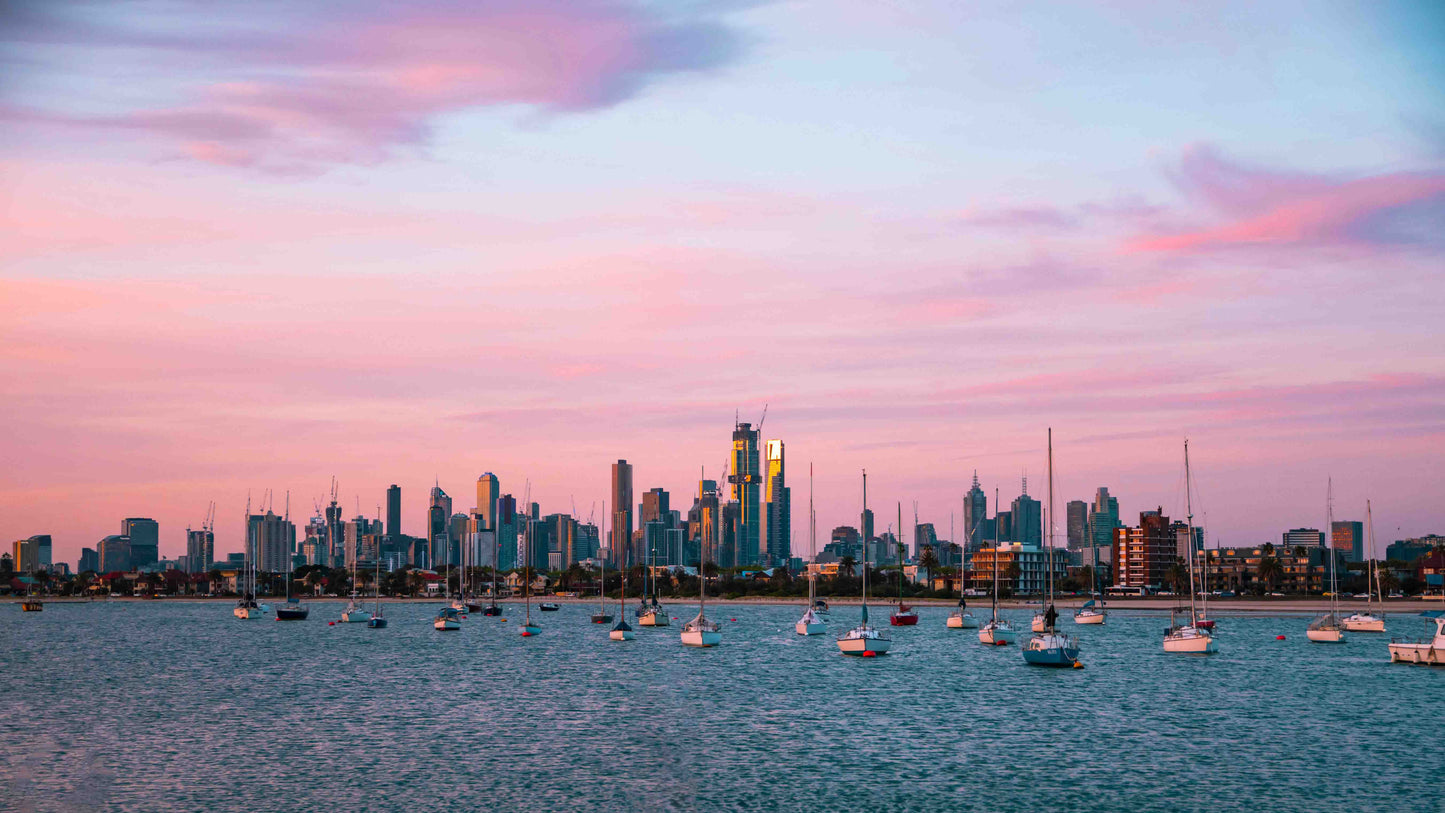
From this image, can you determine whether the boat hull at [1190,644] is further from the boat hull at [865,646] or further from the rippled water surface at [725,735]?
the boat hull at [865,646]

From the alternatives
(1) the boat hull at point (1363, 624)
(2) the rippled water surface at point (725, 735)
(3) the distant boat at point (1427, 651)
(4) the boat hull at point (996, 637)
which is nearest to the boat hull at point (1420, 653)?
(3) the distant boat at point (1427, 651)

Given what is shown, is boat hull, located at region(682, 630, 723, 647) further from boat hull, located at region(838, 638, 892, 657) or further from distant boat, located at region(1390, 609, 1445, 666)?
distant boat, located at region(1390, 609, 1445, 666)

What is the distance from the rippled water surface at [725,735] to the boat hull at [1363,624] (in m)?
49.3

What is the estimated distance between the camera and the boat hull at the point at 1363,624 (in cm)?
18738

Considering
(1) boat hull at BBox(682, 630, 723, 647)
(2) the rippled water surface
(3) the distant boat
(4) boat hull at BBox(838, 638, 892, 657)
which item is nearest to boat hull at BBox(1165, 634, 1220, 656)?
(2) the rippled water surface

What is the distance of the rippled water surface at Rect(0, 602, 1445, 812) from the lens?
2279 inches

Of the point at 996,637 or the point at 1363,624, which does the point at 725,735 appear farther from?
the point at 1363,624

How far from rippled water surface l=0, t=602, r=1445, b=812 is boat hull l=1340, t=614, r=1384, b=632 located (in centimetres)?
4930

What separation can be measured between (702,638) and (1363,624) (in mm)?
99455

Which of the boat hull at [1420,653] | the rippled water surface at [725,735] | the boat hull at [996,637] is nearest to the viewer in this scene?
the rippled water surface at [725,735]

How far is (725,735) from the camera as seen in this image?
257 feet

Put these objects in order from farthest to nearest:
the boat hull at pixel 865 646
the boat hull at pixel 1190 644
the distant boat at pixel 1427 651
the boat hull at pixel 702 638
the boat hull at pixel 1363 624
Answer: the boat hull at pixel 1363 624
the boat hull at pixel 702 638
the boat hull at pixel 1190 644
the boat hull at pixel 865 646
the distant boat at pixel 1427 651

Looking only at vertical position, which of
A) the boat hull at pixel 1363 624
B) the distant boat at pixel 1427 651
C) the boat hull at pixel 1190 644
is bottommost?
the boat hull at pixel 1363 624

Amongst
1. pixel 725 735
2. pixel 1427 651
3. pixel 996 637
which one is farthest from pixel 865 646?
pixel 725 735
